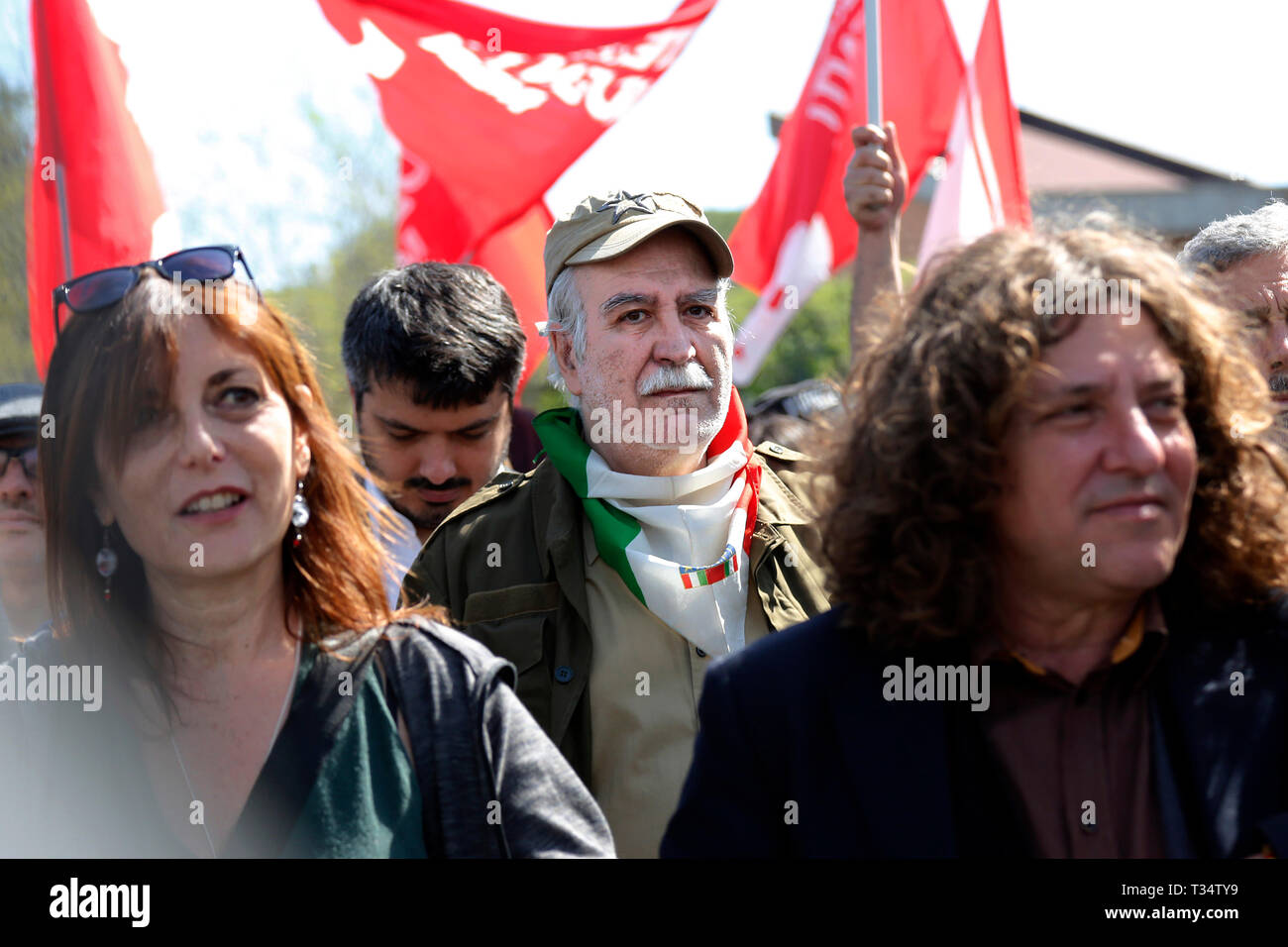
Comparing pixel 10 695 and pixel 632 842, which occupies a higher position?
pixel 10 695

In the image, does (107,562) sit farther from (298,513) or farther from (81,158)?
(81,158)

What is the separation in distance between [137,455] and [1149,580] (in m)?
1.69

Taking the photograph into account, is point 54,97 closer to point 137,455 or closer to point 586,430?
point 586,430

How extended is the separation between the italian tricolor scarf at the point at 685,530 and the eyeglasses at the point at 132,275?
1123 mm

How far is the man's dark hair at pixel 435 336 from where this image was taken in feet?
12.8

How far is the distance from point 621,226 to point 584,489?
0.67m

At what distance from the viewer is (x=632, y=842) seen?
9.43 feet

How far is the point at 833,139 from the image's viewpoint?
257 inches

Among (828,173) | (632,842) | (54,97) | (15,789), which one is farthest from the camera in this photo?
(828,173)

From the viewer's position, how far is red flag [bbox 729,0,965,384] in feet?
21.1

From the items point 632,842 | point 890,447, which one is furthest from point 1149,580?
point 632,842

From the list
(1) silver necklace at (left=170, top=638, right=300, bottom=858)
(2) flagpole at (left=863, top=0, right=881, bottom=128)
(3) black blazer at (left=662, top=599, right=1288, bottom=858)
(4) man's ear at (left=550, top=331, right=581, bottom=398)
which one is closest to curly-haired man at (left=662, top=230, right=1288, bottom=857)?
(3) black blazer at (left=662, top=599, right=1288, bottom=858)

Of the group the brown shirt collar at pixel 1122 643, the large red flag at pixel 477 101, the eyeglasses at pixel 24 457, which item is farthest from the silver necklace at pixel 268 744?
the large red flag at pixel 477 101

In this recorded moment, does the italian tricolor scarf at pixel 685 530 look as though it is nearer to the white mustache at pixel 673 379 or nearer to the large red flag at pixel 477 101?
the white mustache at pixel 673 379
